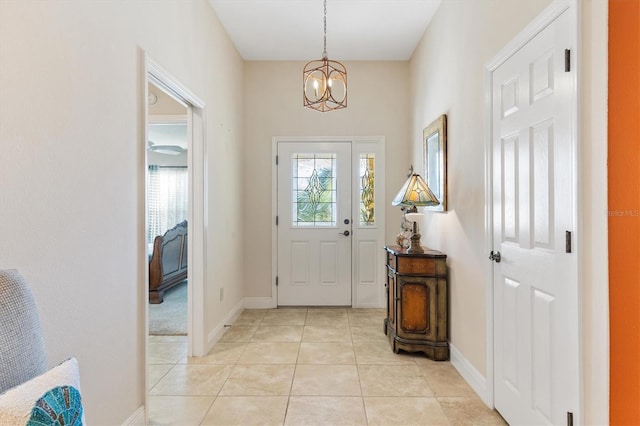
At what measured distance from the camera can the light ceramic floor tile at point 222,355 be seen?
283 cm

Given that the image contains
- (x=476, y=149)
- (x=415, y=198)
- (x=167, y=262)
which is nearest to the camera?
(x=476, y=149)

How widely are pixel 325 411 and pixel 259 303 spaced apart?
242 cm

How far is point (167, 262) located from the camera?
4848 millimetres

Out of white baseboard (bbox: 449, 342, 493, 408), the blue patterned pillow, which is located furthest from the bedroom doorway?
white baseboard (bbox: 449, 342, 493, 408)

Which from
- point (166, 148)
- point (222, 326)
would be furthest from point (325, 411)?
point (166, 148)

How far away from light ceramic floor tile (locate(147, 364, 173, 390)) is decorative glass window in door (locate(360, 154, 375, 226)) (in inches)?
105

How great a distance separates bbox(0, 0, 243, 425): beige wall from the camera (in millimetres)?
1221

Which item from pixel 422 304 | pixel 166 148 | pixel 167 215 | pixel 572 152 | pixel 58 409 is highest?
pixel 166 148

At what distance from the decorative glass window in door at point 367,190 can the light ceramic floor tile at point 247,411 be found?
2.58 metres

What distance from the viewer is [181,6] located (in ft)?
8.30

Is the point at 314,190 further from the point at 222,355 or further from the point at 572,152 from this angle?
the point at 572,152

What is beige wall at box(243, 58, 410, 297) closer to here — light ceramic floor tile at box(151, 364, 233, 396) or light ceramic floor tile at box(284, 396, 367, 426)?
light ceramic floor tile at box(151, 364, 233, 396)

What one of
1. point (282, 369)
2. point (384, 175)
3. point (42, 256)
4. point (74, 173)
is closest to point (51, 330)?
point (42, 256)

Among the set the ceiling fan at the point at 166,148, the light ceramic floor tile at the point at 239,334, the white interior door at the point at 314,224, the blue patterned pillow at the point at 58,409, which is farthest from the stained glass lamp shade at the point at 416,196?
the ceiling fan at the point at 166,148
